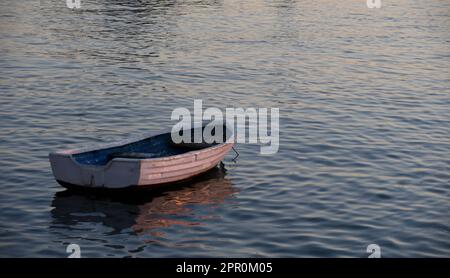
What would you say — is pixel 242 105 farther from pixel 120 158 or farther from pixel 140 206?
pixel 140 206

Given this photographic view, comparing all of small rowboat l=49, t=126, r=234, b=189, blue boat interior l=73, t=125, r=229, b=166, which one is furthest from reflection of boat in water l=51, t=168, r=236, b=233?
blue boat interior l=73, t=125, r=229, b=166

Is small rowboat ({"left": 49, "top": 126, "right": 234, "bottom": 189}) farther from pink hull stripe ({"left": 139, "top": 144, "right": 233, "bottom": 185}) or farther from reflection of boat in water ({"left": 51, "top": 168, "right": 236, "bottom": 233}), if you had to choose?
reflection of boat in water ({"left": 51, "top": 168, "right": 236, "bottom": 233})

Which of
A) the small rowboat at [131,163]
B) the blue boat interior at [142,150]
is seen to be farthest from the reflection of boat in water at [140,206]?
the blue boat interior at [142,150]

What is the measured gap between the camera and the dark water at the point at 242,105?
83.1 feet

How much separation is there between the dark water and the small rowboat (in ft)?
2.02

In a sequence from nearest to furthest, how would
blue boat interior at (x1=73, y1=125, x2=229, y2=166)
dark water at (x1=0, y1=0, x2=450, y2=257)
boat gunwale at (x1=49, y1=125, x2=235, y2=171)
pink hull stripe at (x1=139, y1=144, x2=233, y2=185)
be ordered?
dark water at (x1=0, y1=0, x2=450, y2=257) → boat gunwale at (x1=49, y1=125, x2=235, y2=171) → pink hull stripe at (x1=139, y1=144, x2=233, y2=185) → blue boat interior at (x1=73, y1=125, x2=229, y2=166)

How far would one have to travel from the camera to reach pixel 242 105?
42531mm

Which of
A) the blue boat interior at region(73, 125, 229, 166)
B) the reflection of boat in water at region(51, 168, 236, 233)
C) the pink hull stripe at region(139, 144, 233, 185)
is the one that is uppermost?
the blue boat interior at region(73, 125, 229, 166)

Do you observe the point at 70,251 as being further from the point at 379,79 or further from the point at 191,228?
the point at 379,79

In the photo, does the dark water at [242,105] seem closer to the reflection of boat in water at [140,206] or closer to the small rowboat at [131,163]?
the reflection of boat in water at [140,206]

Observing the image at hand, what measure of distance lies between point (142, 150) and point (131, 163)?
3212 millimetres

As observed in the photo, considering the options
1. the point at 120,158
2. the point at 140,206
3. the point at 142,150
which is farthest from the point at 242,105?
the point at 140,206

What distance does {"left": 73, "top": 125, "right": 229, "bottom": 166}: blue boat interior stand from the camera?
28.8 m
